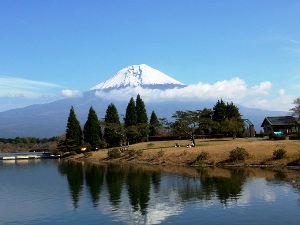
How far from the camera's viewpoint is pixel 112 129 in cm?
8531

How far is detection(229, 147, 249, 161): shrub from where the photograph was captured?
174 feet

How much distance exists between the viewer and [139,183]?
129 ft

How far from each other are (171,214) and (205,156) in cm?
3256

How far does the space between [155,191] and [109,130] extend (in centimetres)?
5492

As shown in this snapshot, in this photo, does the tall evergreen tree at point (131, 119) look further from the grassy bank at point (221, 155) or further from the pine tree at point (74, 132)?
the grassy bank at point (221, 155)

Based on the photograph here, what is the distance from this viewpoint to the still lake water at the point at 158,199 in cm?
2357

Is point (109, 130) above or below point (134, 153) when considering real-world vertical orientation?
above

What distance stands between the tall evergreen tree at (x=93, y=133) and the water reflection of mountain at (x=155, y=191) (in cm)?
3737

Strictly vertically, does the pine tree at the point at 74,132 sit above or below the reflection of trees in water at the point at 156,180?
above

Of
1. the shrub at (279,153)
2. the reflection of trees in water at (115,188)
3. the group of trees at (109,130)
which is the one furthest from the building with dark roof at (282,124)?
the reflection of trees in water at (115,188)

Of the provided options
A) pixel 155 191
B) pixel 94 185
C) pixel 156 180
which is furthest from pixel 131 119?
pixel 155 191

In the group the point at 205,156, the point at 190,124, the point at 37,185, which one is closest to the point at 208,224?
the point at 37,185

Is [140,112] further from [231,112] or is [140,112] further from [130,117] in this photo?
[231,112]

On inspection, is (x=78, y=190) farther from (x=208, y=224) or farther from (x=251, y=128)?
(x=251, y=128)
